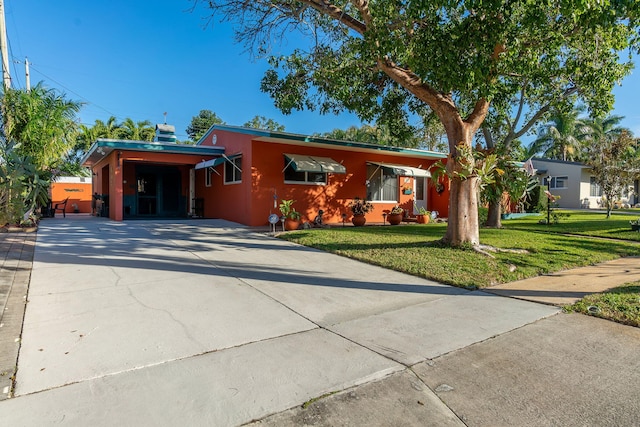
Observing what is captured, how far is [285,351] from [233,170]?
466 inches

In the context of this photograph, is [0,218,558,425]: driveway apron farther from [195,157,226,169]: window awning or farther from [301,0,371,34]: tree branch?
[195,157,226,169]: window awning

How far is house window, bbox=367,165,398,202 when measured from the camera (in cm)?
1627

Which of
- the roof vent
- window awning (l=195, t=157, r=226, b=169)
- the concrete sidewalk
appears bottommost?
the concrete sidewalk

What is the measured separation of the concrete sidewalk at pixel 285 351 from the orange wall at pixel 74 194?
66.8 feet

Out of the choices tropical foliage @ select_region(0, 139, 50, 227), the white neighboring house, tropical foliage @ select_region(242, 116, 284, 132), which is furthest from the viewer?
tropical foliage @ select_region(242, 116, 284, 132)

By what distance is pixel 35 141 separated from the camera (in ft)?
40.9

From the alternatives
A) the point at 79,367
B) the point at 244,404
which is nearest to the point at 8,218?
the point at 79,367

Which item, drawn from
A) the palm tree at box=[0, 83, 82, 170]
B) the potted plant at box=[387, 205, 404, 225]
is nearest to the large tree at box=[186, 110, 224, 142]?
the palm tree at box=[0, 83, 82, 170]

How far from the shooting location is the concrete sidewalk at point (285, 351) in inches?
102

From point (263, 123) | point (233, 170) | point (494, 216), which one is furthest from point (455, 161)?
point (263, 123)

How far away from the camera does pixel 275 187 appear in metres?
13.5

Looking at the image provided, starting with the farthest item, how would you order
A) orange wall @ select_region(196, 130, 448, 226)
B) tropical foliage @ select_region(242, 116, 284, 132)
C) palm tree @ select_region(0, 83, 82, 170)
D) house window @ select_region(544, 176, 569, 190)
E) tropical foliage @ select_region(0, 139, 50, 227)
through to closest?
tropical foliage @ select_region(242, 116, 284, 132) < house window @ select_region(544, 176, 569, 190) < orange wall @ select_region(196, 130, 448, 226) < palm tree @ select_region(0, 83, 82, 170) < tropical foliage @ select_region(0, 139, 50, 227)

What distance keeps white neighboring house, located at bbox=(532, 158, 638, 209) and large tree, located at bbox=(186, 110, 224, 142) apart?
40.0 meters

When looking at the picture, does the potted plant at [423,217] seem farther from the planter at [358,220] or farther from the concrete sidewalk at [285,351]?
the concrete sidewalk at [285,351]
